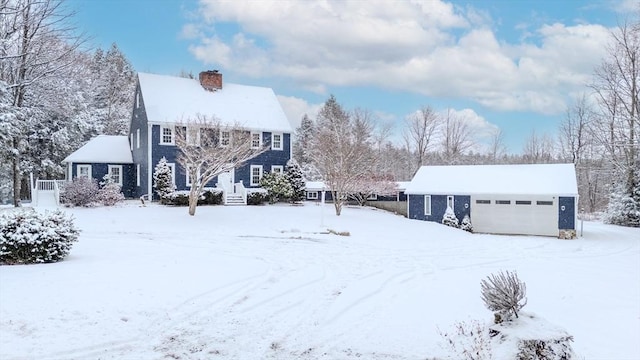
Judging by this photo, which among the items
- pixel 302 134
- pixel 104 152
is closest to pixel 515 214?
pixel 104 152

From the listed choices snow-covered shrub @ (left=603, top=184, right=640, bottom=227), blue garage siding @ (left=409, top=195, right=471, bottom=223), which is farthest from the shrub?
snow-covered shrub @ (left=603, top=184, right=640, bottom=227)

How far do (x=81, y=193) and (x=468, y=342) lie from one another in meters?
22.3

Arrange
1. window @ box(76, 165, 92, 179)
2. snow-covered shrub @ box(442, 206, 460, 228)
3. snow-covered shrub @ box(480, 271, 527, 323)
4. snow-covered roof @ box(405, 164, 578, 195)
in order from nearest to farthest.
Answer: snow-covered shrub @ box(480, 271, 527, 323) → snow-covered roof @ box(405, 164, 578, 195) → snow-covered shrub @ box(442, 206, 460, 228) → window @ box(76, 165, 92, 179)

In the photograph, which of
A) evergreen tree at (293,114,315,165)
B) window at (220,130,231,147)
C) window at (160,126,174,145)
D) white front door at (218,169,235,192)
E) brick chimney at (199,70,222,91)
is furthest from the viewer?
evergreen tree at (293,114,315,165)

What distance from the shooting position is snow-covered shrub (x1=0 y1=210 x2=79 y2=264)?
1012 centimetres

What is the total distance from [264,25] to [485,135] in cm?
3955

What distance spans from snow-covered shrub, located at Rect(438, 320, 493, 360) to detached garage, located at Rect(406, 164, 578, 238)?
2014cm

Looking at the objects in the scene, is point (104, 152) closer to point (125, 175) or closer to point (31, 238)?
point (125, 175)

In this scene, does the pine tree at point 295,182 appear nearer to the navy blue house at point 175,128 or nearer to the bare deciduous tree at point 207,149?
the navy blue house at point 175,128

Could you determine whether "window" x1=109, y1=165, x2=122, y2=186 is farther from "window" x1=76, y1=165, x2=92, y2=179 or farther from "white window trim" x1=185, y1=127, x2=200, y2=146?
"white window trim" x1=185, y1=127, x2=200, y2=146

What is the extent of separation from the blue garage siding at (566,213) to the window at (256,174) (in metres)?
18.1

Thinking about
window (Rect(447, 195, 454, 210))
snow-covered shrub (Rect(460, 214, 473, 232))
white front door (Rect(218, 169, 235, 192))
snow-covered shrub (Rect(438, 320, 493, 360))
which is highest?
white front door (Rect(218, 169, 235, 192))

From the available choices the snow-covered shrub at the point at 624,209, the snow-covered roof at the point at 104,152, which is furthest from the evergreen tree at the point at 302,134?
the snow-covered shrub at the point at 624,209

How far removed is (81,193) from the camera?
23.4 meters
